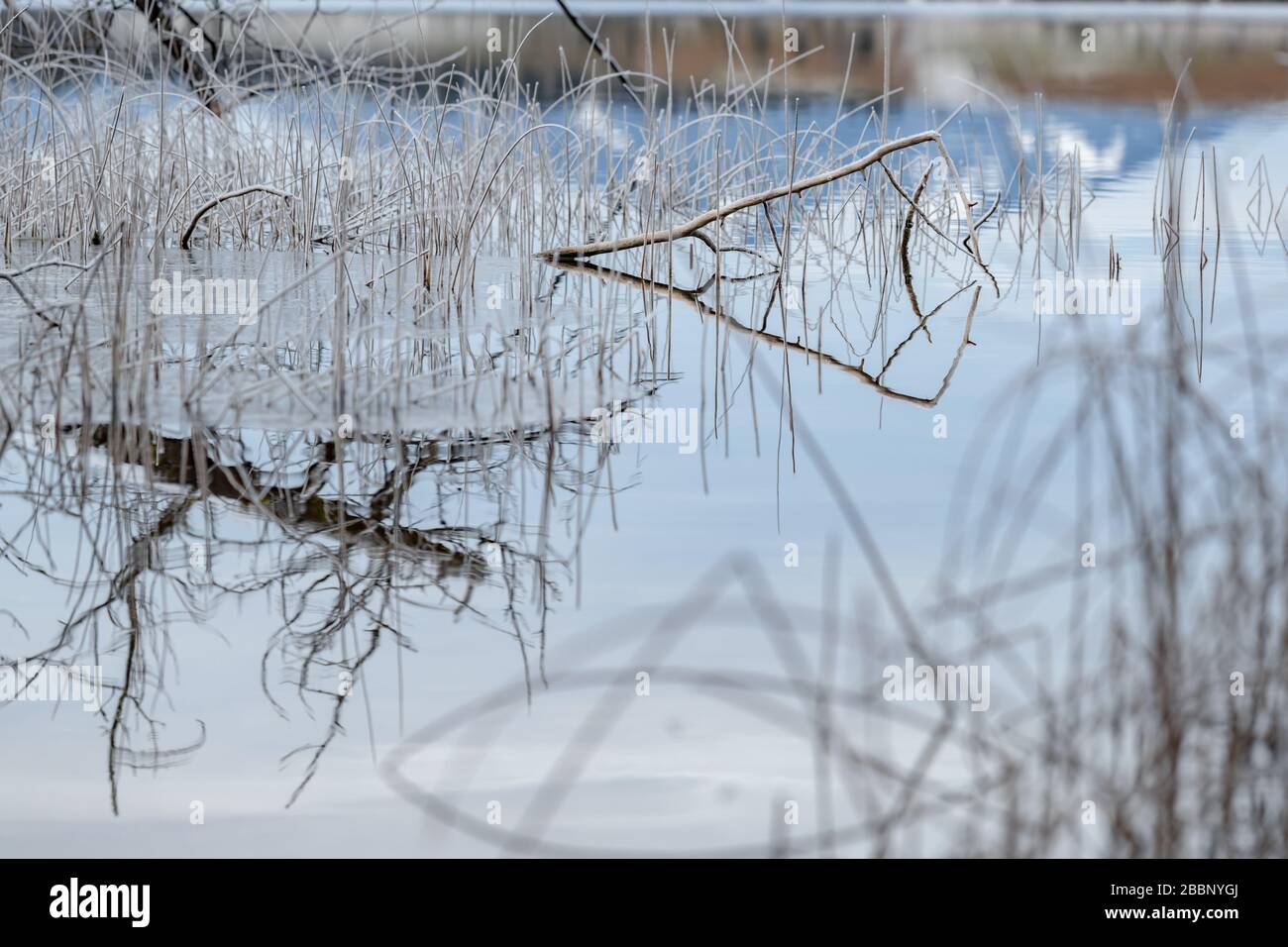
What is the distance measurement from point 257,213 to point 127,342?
299 cm

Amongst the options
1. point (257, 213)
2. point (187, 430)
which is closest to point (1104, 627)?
point (187, 430)

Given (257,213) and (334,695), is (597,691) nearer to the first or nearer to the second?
(334,695)

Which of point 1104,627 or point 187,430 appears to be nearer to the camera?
point 1104,627

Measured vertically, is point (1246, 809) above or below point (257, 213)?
below

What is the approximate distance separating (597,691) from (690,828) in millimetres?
453

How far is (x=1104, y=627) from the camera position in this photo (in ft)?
8.42
